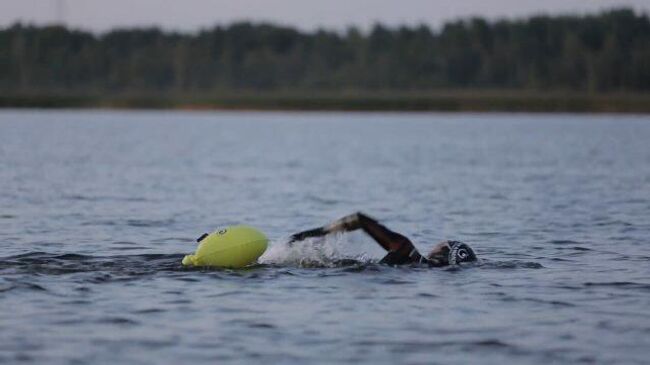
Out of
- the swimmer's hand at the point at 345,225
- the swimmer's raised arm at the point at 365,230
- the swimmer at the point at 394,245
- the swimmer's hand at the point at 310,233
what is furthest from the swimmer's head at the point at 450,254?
the swimmer's hand at the point at 310,233

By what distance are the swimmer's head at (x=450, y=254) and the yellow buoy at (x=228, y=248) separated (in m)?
2.74

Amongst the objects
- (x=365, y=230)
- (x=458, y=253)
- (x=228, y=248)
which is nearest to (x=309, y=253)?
(x=228, y=248)

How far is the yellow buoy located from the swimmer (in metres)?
0.62

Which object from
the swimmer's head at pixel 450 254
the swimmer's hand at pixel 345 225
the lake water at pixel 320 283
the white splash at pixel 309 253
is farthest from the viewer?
the swimmer's head at pixel 450 254

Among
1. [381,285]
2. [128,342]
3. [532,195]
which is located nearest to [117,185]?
[532,195]

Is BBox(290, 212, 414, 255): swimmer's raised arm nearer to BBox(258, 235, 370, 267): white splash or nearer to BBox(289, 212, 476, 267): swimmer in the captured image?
BBox(289, 212, 476, 267): swimmer

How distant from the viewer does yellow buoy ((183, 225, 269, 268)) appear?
19.6 m

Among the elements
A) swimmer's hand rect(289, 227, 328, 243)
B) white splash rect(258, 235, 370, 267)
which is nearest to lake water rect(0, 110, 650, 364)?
white splash rect(258, 235, 370, 267)

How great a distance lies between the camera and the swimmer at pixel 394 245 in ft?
61.4

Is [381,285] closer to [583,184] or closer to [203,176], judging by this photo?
[583,184]

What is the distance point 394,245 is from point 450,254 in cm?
113

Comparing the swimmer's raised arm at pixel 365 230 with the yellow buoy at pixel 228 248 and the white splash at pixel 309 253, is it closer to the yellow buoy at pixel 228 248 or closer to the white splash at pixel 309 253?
the white splash at pixel 309 253

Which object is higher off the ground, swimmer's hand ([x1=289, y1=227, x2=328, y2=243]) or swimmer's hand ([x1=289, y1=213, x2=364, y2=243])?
swimmer's hand ([x1=289, y1=213, x2=364, y2=243])

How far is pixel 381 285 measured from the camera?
61.8ft
